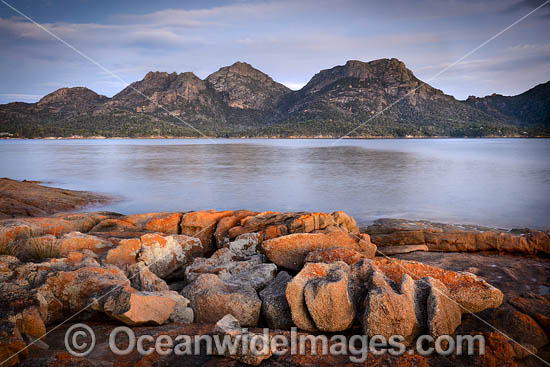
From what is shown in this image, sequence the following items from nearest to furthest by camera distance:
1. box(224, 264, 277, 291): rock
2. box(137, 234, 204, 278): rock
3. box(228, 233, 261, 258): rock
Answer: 1. box(224, 264, 277, 291): rock
2. box(137, 234, 204, 278): rock
3. box(228, 233, 261, 258): rock

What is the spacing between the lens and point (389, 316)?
12.3 feet

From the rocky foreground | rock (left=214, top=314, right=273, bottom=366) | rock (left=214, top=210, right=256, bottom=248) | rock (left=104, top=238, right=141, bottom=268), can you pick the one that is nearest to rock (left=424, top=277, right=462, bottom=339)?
the rocky foreground

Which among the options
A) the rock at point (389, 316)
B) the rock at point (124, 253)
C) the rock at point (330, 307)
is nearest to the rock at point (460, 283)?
the rock at point (389, 316)

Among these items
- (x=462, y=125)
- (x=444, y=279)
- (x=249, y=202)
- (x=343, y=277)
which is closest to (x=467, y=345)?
(x=444, y=279)

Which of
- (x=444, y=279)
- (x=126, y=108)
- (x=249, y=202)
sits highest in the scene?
(x=126, y=108)

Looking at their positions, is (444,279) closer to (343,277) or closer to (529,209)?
(343,277)

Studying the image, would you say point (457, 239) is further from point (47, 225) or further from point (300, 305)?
point (47, 225)

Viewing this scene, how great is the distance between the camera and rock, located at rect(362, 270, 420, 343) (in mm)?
3729

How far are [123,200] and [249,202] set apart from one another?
5974 mm

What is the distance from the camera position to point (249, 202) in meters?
15.6

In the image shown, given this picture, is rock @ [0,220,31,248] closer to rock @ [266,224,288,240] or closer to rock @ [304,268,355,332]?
rock @ [266,224,288,240]

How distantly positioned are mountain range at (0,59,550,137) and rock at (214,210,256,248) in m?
101

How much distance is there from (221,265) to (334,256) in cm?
202

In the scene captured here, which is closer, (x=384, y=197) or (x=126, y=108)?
(x=384, y=197)
